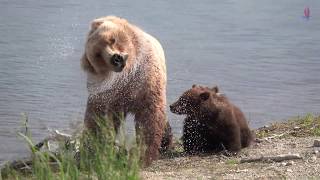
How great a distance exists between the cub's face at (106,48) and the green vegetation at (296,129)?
2541 mm

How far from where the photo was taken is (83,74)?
653 cm

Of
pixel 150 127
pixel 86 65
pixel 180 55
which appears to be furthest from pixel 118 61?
pixel 180 55

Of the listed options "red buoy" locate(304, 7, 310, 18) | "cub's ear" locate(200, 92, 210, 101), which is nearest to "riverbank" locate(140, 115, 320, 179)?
"cub's ear" locate(200, 92, 210, 101)

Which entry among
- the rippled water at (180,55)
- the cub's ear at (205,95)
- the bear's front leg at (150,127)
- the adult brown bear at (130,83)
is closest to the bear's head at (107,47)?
the adult brown bear at (130,83)

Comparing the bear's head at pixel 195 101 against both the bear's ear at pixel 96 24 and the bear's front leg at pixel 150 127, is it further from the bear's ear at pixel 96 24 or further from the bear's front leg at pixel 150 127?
the bear's ear at pixel 96 24

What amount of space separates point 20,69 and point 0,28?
14.1ft

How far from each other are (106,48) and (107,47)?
1cm

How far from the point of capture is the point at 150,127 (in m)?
6.35

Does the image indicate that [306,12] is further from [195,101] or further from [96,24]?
→ [96,24]

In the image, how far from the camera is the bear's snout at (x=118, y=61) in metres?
5.80

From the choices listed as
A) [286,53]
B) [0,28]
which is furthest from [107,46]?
[0,28]

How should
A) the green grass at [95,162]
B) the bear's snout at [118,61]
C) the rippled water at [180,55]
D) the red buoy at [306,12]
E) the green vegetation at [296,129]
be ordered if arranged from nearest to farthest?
the green grass at [95,162]
the bear's snout at [118,61]
the green vegetation at [296,129]
the rippled water at [180,55]
the red buoy at [306,12]

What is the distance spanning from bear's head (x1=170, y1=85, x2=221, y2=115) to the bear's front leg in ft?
2.66

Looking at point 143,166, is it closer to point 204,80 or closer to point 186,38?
point 204,80
